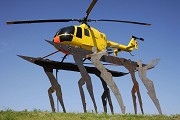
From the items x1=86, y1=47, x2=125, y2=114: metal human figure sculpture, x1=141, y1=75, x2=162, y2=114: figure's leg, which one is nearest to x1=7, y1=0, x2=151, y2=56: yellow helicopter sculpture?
x1=86, y1=47, x2=125, y2=114: metal human figure sculpture

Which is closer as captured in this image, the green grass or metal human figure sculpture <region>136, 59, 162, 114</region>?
the green grass

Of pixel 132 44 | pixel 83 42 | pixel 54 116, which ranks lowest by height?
pixel 54 116

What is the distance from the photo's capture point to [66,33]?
68.4 ft

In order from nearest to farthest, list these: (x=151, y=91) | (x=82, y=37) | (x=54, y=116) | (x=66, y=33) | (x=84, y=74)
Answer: (x=54, y=116), (x=84, y=74), (x=66, y=33), (x=82, y=37), (x=151, y=91)

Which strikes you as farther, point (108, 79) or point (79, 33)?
point (79, 33)

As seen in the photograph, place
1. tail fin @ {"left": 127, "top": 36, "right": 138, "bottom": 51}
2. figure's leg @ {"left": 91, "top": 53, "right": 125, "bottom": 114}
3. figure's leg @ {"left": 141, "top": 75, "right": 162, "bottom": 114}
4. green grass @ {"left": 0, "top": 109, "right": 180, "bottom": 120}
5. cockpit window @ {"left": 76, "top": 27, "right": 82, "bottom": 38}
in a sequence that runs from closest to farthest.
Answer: green grass @ {"left": 0, "top": 109, "right": 180, "bottom": 120} → figure's leg @ {"left": 91, "top": 53, "right": 125, "bottom": 114} → cockpit window @ {"left": 76, "top": 27, "right": 82, "bottom": 38} → figure's leg @ {"left": 141, "top": 75, "right": 162, "bottom": 114} → tail fin @ {"left": 127, "top": 36, "right": 138, "bottom": 51}

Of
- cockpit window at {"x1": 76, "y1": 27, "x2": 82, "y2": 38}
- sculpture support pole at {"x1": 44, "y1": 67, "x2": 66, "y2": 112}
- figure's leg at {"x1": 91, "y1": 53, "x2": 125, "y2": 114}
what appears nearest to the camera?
figure's leg at {"x1": 91, "y1": 53, "x2": 125, "y2": 114}

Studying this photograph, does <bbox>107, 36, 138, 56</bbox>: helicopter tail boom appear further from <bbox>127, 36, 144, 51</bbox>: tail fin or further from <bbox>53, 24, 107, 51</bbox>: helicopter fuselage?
<bbox>53, 24, 107, 51</bbox>: helicopter fuselage

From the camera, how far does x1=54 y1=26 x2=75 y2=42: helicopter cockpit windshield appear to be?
2075 centimetres

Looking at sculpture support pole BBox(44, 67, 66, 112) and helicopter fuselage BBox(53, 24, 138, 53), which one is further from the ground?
helicopter fuselage BBox(53, 24, 138, 53)

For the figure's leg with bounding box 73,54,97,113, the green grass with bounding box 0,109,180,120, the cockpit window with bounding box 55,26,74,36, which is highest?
the cockpit window with bounding box 55,26,74,36

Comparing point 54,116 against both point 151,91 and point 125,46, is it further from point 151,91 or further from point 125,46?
point 125,46

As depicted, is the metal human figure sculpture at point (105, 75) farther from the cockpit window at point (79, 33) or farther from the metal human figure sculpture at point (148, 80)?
the metal human figure sculpture at point (148, 80)

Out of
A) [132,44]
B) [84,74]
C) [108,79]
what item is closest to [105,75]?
[108,79]
